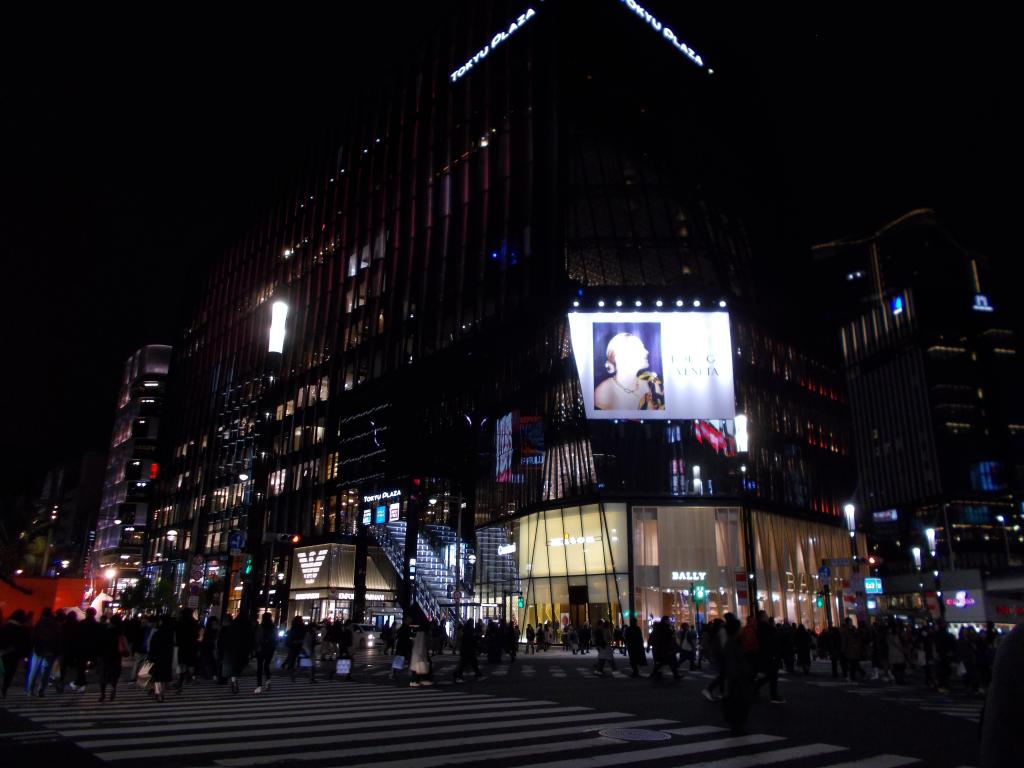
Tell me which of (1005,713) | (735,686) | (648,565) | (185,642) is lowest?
(735,686)

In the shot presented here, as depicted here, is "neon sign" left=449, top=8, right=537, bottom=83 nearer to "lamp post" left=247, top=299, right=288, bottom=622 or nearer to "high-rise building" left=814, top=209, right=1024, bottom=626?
"lamp post" left=247, top=299, right=288, bottom=622

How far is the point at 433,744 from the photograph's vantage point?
30.1 ft

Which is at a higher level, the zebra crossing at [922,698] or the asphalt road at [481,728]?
the asphalt road at [481,728]

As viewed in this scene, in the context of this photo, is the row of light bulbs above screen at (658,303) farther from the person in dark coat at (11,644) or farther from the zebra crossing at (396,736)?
the person in dark coat at (11,644)

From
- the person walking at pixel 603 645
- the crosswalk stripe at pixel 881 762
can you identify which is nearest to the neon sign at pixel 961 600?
the person walking at pixel 603 645

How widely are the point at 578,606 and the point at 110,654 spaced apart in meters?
32.7

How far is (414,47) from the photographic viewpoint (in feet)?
233

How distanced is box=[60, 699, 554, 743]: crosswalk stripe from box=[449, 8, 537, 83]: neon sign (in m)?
54.0

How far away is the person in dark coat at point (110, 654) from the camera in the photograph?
14322 mm

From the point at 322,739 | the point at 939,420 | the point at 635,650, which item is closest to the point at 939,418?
the point at 939,420

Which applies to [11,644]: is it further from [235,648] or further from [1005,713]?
[1005,713]

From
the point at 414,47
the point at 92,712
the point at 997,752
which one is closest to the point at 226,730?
the point at 92,712

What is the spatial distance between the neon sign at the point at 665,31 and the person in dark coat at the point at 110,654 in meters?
59.2

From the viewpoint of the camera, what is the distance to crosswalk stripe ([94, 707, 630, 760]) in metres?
8.25
